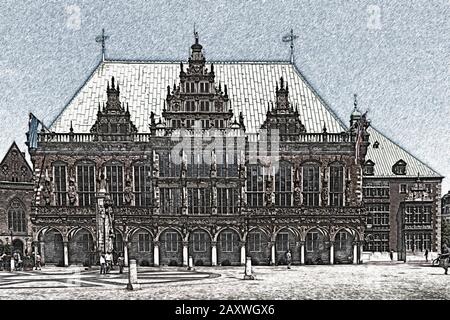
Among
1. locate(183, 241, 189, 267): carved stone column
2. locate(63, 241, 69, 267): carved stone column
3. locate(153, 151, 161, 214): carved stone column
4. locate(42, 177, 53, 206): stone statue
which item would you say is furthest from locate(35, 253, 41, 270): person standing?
locate(183, 241, 189, 267): carved stone column

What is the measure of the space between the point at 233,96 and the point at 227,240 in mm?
6002

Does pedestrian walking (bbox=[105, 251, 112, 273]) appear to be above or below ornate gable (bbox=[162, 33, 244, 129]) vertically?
below

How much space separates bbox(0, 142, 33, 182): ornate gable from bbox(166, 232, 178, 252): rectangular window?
5.96 m

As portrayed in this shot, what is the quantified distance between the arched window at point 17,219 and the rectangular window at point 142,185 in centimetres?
440

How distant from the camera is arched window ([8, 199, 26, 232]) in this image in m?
26.1

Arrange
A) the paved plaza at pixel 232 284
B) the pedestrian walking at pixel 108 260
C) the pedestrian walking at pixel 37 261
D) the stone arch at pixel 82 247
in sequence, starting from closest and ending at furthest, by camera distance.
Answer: the paved plaza at pixel 232 284 < the pedestrian walking at pixel 108 260 < the pedestrian walking at pixel 37 261 < the stone arch at pixel 82 247

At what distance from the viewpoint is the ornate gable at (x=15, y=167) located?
21.0m

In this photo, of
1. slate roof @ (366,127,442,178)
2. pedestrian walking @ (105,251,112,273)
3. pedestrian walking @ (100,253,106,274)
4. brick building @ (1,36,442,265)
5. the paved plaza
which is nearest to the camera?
the paved plaza

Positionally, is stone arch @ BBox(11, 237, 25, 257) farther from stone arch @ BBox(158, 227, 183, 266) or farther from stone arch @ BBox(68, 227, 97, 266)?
stone arch @ BBox(158, 227, 183, 266)

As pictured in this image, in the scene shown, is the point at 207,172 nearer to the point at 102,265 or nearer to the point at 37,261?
the point at 102,265

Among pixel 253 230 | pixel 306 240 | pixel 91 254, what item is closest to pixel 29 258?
pixel 91 254

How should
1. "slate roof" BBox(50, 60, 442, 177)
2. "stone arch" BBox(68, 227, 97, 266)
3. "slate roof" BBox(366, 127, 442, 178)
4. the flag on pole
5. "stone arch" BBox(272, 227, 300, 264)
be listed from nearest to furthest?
the flag on pole
"slate roof" BBox(50, 60, 442, 177)
"stone arch" BBox(68, 227, 97, 266)
"slate roof" BBox(366, 127, 442, 178)
"stone arch" BBox(272, 227, 300, 264)

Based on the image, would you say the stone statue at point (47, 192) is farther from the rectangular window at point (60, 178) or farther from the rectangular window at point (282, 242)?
the rectangular window at point (282, 242)

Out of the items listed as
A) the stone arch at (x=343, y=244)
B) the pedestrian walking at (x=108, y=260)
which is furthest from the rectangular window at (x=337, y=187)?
the pedestrian walking at (x=108, y=260)
